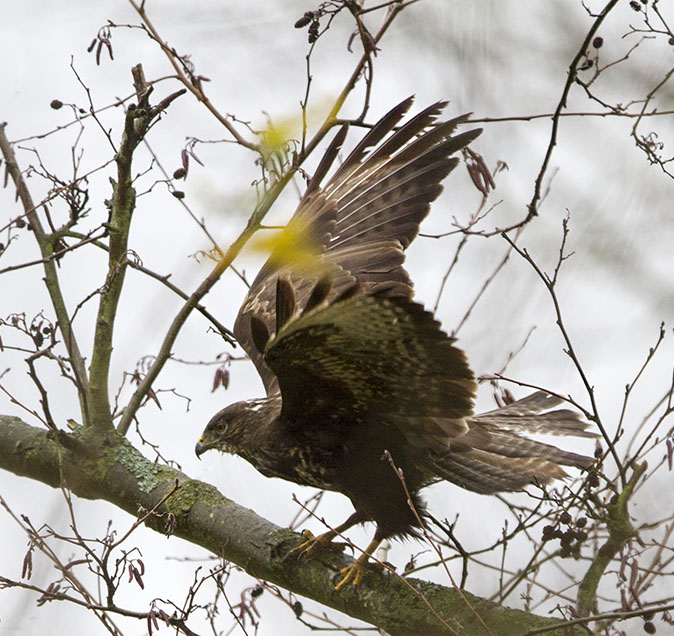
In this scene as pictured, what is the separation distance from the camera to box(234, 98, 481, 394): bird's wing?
182 inches

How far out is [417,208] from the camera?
4785 mm

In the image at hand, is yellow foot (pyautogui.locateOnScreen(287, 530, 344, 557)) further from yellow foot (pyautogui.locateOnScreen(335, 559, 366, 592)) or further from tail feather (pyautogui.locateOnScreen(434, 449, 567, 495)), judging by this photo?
tail feather (pyautogui.locateOnScreen(434, 449, 567, 495))

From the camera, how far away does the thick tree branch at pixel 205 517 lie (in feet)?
11.9

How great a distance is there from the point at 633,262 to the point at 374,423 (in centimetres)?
244

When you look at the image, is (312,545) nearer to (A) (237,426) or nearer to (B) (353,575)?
(B) (353,575)

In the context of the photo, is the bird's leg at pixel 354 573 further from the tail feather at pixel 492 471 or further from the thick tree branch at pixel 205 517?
the tail feather at pixel 492 471

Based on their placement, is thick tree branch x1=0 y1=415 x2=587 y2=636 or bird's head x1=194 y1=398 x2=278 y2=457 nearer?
thick tree branch x1=0 y1=415 x2=587 y2=636

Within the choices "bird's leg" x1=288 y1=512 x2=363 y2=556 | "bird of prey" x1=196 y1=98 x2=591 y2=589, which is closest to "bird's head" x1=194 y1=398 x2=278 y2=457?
"bird of prey" x1=196 y1=98 x2=591 y2=589

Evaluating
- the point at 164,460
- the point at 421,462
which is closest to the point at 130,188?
the point at 164,460

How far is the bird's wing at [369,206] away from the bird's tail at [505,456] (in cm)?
80

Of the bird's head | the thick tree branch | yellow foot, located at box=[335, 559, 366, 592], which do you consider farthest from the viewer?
the bird's head

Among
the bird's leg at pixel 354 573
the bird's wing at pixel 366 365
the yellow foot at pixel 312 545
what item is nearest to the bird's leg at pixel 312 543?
the yellow foot at pixel 312 545

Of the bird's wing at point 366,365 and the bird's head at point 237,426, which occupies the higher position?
the bird's head at point 237,426

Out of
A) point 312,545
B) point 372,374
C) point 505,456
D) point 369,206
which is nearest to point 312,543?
point 312,545
